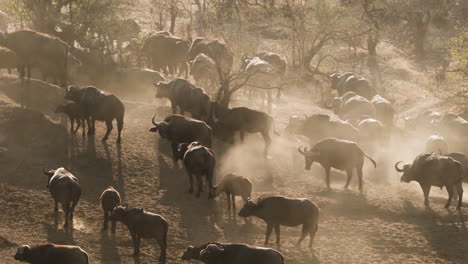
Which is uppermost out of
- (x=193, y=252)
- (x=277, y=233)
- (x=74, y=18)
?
(x=74, y=18)

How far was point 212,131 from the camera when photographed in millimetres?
21938

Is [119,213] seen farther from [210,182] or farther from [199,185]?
[210,182]

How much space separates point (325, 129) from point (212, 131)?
181 inches

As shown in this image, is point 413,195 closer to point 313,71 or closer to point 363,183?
point 363,183

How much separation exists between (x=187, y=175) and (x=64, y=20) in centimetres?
1304

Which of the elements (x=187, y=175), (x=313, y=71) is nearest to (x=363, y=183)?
(x=187, y=175)

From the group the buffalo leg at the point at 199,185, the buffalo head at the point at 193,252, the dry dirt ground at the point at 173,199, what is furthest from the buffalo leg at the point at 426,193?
the buffalo head at the point at 193,252

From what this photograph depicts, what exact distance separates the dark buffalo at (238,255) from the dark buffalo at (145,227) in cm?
161

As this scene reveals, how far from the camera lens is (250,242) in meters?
15.1

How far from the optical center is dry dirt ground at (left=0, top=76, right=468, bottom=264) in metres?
14.5

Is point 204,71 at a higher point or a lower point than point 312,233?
higher

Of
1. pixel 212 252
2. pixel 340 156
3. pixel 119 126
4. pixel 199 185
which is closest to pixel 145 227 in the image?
pixel 212 252

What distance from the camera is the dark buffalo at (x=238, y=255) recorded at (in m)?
11.9

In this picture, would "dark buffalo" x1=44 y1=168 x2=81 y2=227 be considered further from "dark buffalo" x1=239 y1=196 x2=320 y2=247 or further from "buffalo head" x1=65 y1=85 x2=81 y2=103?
"buffalo head" x1=65 y1=85 x2=81 y2=103
